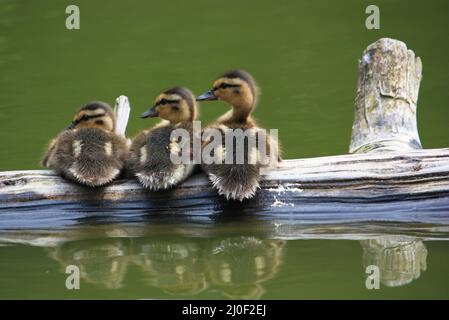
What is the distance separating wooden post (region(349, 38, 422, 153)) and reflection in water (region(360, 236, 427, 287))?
111cm

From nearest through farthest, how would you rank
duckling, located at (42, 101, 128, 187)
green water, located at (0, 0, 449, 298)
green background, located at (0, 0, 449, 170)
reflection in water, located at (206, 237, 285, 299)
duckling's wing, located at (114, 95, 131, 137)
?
reflection in water, located at (206, 237, 285, 299), green water, located at (0, 0, 449, 298), duckling, located at (42, 101, 128, 187), duckling's wing, located at (114, 95, 131, 137), green background, located at (0, 0, 449, 170)

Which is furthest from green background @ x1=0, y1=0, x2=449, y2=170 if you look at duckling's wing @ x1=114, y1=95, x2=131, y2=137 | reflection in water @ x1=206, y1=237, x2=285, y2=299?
reflection in water @ x1=206, y1=237, x2=285, y2=299

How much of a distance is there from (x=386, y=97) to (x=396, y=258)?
68.3 inches

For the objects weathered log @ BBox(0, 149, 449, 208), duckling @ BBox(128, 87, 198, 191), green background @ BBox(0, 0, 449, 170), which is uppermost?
green background @ BBox(0, 0, 449, 170)

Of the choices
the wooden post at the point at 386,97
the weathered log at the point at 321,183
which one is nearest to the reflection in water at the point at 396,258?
the weathered log at the point at 321,183

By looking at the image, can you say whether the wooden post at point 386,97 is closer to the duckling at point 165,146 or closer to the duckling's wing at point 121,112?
the duckling at point 165,146

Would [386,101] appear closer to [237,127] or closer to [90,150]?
[237,127]

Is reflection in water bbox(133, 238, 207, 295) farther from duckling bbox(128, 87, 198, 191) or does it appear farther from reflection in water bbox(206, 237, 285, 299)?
duckling bbox(128, 87, 198, 191)

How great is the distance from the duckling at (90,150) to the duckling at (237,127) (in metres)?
0.55

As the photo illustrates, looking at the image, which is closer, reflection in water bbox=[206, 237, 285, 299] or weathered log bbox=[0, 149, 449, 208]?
reflection in water bbox=[206, 237, 285, 299]

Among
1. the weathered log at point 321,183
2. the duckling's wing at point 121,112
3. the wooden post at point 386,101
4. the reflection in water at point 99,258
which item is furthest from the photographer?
the duckling's wing at point 121,112

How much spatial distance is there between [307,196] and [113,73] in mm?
5712

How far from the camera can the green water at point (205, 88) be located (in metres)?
4.86

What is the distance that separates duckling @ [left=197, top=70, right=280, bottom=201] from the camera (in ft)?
17.9
